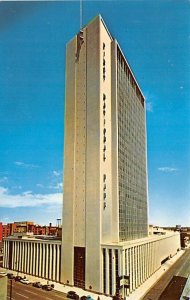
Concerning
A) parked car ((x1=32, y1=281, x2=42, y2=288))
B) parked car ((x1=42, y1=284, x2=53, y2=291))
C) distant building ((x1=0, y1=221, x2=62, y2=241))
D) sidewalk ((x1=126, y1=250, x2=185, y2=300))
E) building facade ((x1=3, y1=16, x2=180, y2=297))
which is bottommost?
sidewalk ((x1=126, y1=250, x2=185, y2=300))

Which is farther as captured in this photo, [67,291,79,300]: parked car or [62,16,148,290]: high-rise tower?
[62,16,148,290]: high-rise tower

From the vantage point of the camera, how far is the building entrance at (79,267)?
80.9 feet

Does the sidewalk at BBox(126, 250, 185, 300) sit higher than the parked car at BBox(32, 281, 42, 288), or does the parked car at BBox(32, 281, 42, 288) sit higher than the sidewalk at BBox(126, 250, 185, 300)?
the parked car at BBox(32, 281, 42, 288)

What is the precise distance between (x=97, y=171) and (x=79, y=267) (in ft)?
26.4

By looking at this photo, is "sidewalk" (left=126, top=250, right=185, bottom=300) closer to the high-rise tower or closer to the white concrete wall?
the white concrete wall

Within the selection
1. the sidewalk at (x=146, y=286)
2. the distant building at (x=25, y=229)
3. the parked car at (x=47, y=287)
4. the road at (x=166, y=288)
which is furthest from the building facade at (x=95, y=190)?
the distant building at (x=25, y=229)

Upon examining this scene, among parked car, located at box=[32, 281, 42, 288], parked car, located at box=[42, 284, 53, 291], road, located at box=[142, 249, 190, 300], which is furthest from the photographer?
parked car, located at box=[32, 281, 42, 288]

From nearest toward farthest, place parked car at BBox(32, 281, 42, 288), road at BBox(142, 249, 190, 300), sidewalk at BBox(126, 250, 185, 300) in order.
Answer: road at BBox(142, 249, 190, 300), sidewalk at BBox(126, 250, 185, 300), parked car at BBox(32, 281, 42, 288)

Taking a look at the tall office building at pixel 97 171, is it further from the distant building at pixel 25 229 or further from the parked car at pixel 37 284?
the distant building at pixel 25 229

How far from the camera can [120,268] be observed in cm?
2242

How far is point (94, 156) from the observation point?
85.9 feet

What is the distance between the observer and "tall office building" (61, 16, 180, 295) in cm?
2397

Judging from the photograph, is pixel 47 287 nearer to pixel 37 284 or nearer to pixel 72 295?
pixel 37 284

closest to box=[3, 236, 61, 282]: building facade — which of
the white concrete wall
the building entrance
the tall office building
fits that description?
the tall office building
